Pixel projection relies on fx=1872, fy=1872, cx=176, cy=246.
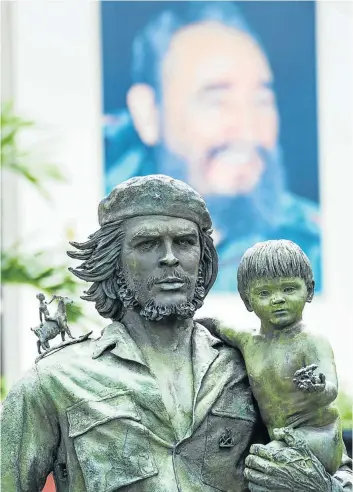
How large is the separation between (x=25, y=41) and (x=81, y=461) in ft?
45.6

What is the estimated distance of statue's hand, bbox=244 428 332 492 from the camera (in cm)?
733

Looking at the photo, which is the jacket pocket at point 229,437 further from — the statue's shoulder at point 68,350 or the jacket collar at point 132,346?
the statue's shoulder at point 68,350

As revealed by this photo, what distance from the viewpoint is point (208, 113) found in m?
22.0

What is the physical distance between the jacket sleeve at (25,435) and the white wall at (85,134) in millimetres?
11975

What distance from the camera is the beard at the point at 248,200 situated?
2200 cm

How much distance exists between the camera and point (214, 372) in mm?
7645

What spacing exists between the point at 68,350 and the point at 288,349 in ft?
3.03

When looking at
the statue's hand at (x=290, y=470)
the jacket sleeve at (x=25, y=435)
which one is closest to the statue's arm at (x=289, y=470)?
the statue's hand at (x=290, y=470)

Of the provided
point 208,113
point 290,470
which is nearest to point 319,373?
point 290,470

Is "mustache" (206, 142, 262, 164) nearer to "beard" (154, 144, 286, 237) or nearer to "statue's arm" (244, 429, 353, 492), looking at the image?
"beard" (154, 144, 286, 237)

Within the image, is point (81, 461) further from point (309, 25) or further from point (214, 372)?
point (309, 25)

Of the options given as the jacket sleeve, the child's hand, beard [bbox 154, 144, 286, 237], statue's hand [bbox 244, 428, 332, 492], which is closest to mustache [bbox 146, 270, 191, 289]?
the child's hand

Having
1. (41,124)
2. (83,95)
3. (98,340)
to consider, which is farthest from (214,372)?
(83,95)

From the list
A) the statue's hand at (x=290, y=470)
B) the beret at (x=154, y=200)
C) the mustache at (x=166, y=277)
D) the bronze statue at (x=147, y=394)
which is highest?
the beret at (x=154, y=200)
